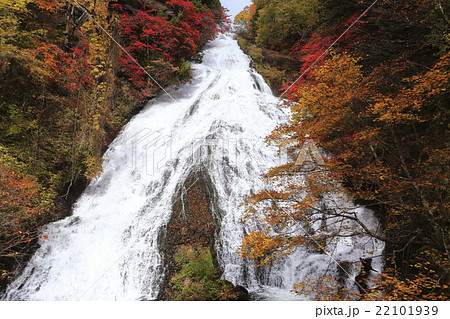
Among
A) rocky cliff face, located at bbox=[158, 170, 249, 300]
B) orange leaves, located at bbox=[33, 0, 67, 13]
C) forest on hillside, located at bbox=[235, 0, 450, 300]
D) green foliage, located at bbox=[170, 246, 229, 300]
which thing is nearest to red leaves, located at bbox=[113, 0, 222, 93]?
orange leaves, located at bbox=[33, 0, 67, 13]

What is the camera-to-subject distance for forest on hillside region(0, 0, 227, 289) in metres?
5.54

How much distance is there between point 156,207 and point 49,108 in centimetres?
549

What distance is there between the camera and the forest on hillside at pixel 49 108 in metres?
5.54

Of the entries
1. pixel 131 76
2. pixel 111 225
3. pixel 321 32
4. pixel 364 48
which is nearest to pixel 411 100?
pixel 364 48

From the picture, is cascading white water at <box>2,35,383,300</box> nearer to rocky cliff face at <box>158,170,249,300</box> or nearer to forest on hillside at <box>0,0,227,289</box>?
rocky cliff face at <box>158,170,249,300</box>

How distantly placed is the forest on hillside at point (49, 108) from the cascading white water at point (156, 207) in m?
0.59

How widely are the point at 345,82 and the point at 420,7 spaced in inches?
69.4

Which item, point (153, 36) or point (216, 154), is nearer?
point (216, 154)

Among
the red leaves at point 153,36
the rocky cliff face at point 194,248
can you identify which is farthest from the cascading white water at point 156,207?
the red leaves at point 153,36

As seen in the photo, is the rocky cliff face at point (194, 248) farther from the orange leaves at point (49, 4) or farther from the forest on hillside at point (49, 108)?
the orange leaves at point (49, 4)

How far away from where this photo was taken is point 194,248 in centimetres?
548

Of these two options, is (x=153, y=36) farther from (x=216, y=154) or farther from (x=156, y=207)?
(x=156, y=207)

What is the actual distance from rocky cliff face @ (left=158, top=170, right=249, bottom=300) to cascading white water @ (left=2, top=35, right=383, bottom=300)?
20 cm

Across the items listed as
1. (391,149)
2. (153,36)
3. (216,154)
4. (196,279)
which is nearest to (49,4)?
(153,36)
